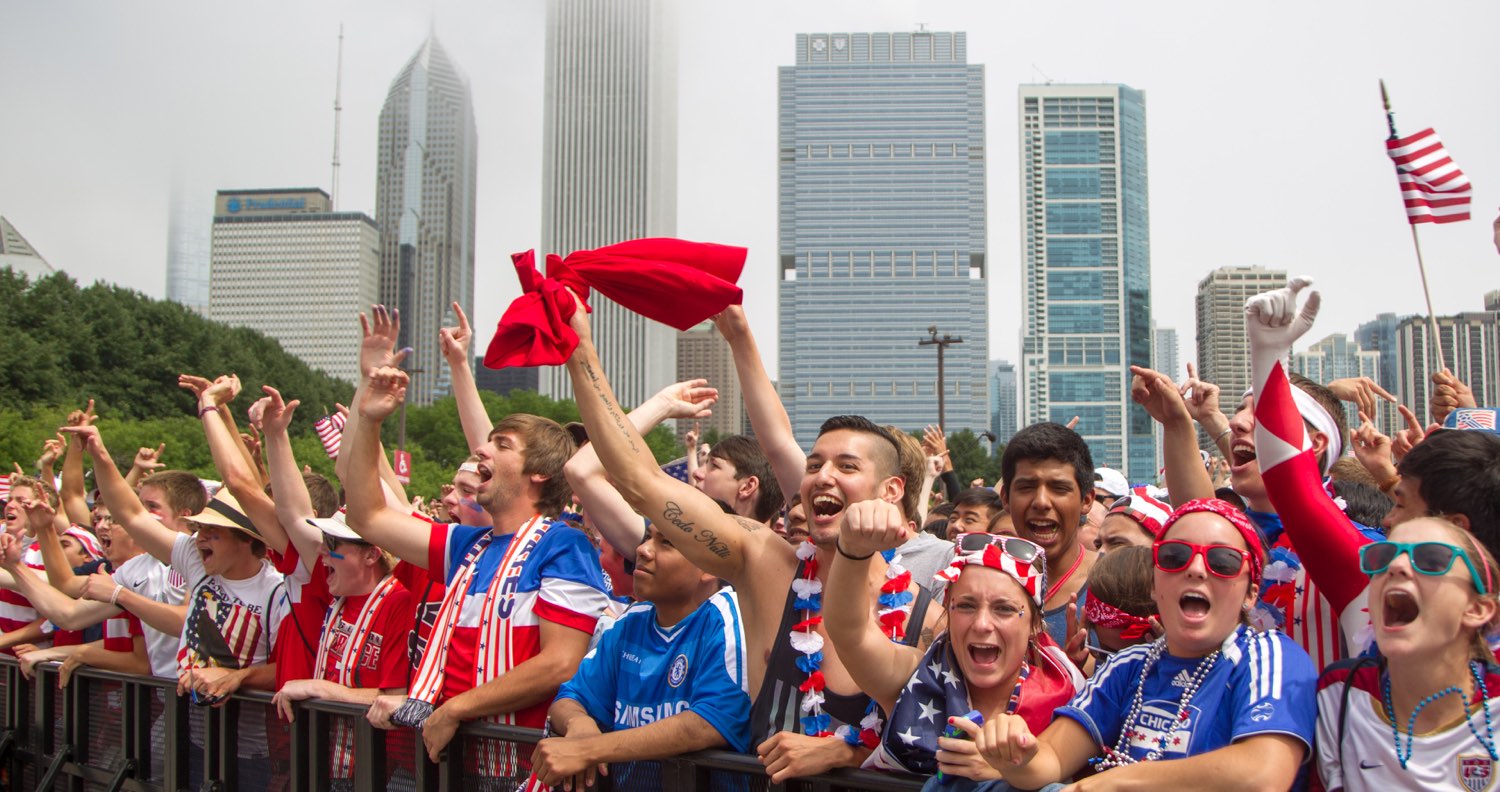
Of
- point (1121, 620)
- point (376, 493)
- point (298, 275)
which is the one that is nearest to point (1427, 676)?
point (1121, 620)

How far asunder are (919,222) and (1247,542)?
552ft

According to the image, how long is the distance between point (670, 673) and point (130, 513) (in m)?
3.63

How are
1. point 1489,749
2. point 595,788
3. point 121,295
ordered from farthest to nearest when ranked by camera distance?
point 121,295, point 595,788, point 1489,749

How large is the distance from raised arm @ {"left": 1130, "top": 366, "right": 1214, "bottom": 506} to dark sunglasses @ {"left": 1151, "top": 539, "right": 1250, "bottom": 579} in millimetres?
1412

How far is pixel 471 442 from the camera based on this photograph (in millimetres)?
5078

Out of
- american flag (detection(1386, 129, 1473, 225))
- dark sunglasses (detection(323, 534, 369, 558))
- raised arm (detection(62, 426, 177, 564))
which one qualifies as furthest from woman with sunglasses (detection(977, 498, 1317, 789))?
american flag (detection(1386, 129, 1473, 225))

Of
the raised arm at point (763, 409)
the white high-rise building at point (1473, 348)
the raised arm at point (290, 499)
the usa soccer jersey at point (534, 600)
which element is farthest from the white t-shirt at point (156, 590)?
the white high-rise building at point (1473, 348)

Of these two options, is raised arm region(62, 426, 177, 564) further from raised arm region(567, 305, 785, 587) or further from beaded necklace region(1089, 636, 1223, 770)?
beaded necklace region(1089, 636, 1223, 770)

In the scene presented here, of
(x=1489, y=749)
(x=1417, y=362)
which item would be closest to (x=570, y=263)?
(x=1489, y=749)

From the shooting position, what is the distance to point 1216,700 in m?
2.61

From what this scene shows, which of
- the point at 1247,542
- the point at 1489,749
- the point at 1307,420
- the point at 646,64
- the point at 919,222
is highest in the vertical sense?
the point at 646,64

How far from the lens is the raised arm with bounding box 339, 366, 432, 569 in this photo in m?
4.56

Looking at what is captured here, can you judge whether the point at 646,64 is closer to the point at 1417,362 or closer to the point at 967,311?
the point at 967,311

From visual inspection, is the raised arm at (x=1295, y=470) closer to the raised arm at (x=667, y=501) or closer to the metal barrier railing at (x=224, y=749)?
the metal barrier railing at (x=224, y=749)
